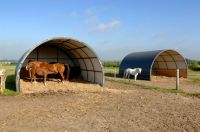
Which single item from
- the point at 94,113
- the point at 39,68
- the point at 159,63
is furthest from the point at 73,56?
the point at 94,113

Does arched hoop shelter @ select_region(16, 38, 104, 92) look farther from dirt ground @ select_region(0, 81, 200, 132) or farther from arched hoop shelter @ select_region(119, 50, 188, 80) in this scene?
arched hoop shelter @ select_region(119, 50, 188, 80)

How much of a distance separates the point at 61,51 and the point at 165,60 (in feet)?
→ 36.4

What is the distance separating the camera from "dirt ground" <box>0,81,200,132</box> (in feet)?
27.7

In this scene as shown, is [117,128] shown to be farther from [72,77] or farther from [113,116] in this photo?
[72,77]

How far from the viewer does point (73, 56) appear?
23.5m

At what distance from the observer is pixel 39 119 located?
9.35 m

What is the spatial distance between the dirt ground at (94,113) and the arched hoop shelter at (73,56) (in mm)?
5245

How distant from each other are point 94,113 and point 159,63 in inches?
879

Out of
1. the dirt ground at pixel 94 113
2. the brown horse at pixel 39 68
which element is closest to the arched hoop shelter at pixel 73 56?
the brown horse at pixel 39 68

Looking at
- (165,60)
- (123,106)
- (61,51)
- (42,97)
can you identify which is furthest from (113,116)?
(165,60)

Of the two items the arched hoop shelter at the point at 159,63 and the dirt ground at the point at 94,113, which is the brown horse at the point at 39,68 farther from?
the arched hoop shelter at the point at 159,63

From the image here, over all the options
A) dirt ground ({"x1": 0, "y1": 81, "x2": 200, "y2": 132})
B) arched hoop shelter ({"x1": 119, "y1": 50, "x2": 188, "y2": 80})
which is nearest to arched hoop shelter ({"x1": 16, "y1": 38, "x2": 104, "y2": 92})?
dirt ground ({"x1": 0, "y1": 81, "x2": 200, "y2": 132})

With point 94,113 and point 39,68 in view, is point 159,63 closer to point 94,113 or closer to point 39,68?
point 39,68

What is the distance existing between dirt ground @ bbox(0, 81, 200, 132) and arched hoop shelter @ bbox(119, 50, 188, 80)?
1337 centimetres
